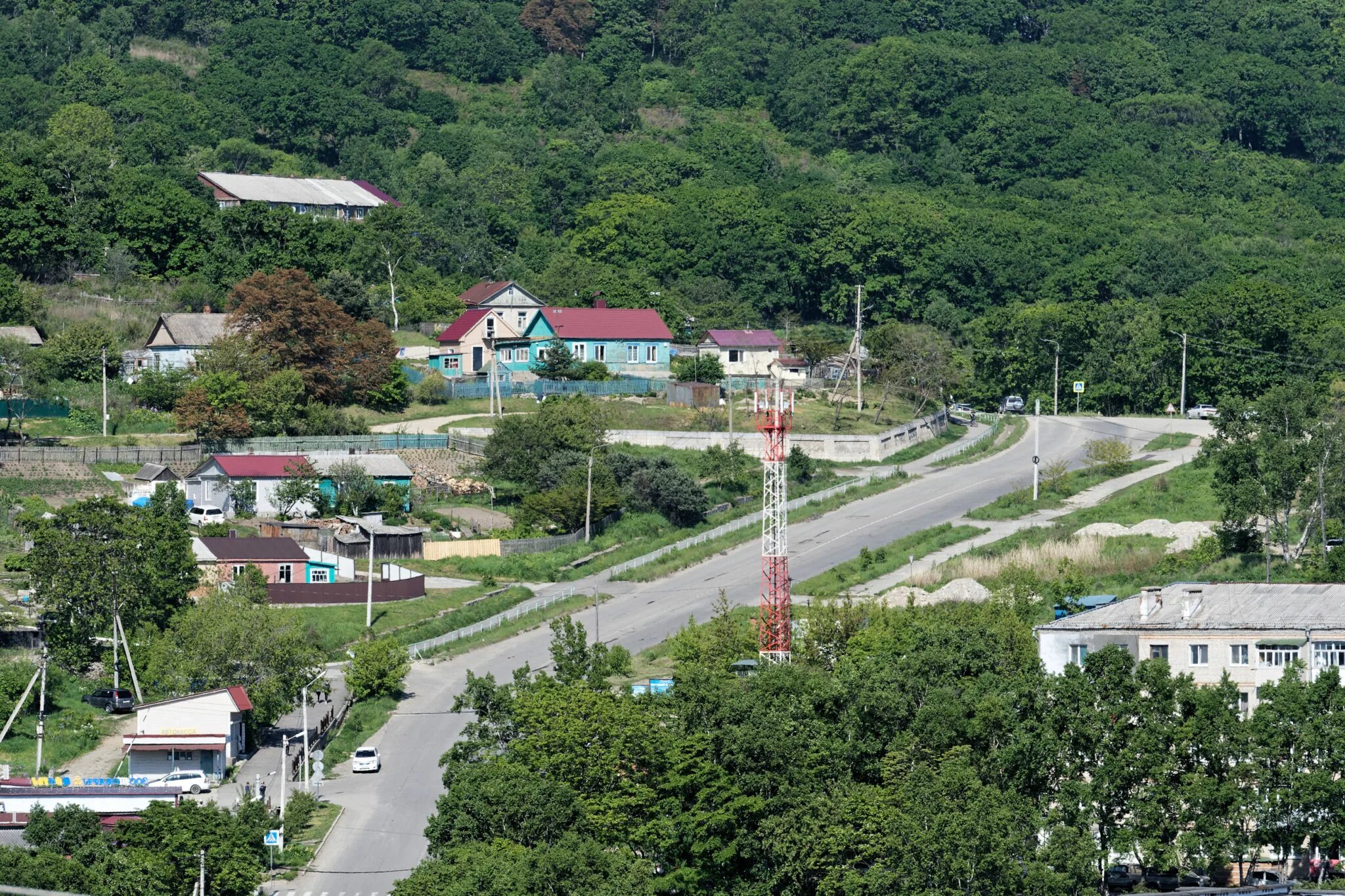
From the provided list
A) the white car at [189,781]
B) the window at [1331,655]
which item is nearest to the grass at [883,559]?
the window at [1331,655]

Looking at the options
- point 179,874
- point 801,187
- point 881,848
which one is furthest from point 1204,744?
point 801,187

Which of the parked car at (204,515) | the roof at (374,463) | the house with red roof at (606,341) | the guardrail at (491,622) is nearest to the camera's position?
the guardrail at (491,622)

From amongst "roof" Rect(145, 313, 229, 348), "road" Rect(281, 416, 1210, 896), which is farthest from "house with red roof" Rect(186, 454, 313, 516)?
"roof" Rect(145, 313, 229, 348)

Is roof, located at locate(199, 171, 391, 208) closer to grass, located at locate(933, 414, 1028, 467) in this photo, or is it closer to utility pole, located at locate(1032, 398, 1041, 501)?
grass, located at locate(933, 414, 1028, 467)

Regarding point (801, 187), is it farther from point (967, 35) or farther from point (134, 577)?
point (134, 577)

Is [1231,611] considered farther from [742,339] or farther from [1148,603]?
[742,339]

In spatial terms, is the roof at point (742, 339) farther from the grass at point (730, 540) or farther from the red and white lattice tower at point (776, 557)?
the red and white lattice tower at point (776, 557)
